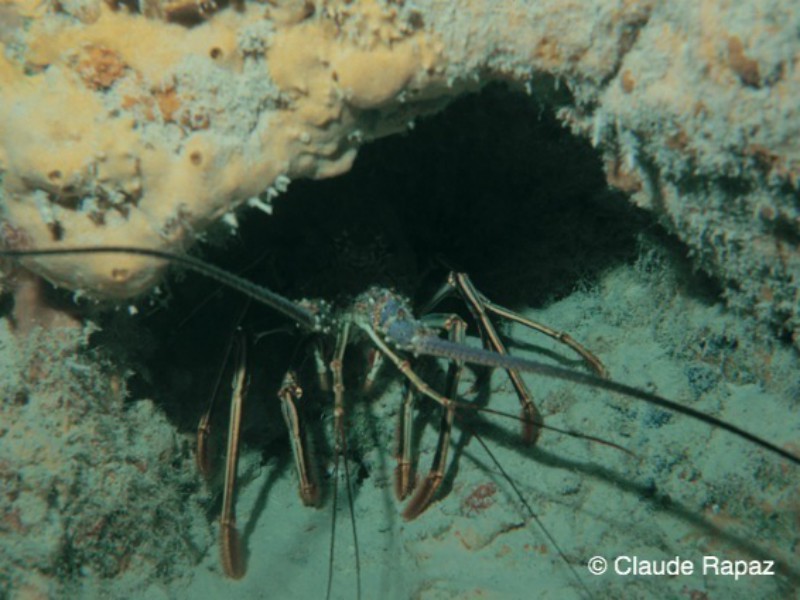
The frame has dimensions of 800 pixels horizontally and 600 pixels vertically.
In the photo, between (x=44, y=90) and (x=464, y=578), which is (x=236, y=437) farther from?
(x=44, y=90)

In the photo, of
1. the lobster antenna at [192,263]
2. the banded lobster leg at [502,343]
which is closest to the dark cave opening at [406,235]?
the banded lobster leg at [502,343]

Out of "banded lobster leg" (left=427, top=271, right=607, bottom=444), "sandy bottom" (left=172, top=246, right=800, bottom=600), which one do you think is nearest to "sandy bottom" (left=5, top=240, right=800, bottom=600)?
"sandy bottom" (left=172, top=246, right=800, bottom=600)

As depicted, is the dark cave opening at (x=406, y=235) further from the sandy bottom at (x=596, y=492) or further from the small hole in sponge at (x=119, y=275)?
the small hole in sponge at (x=119, y=275)

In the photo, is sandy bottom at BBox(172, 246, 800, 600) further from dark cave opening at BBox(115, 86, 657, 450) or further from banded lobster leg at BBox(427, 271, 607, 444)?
dark cave opening at BBox(115, 86, 657, 450)

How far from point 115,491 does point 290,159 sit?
1.95 metres

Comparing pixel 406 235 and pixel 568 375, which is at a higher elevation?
pixel 406 235

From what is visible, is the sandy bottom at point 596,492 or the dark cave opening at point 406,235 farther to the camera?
the dark cave opening at point 406,235

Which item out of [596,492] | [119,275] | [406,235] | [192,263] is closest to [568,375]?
[192,263]

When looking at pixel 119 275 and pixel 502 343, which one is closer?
pixel 119 275

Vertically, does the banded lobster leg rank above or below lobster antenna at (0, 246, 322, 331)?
above

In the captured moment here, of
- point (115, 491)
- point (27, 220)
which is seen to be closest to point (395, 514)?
point (115, 491)

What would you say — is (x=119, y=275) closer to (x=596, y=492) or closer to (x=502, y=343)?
(x=502, y=343)

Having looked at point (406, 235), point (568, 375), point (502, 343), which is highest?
point (406, 235)

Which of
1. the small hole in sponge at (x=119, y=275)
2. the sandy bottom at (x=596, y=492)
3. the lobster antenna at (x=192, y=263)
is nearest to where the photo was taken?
the lobster antenna at (x=192, y=263)
